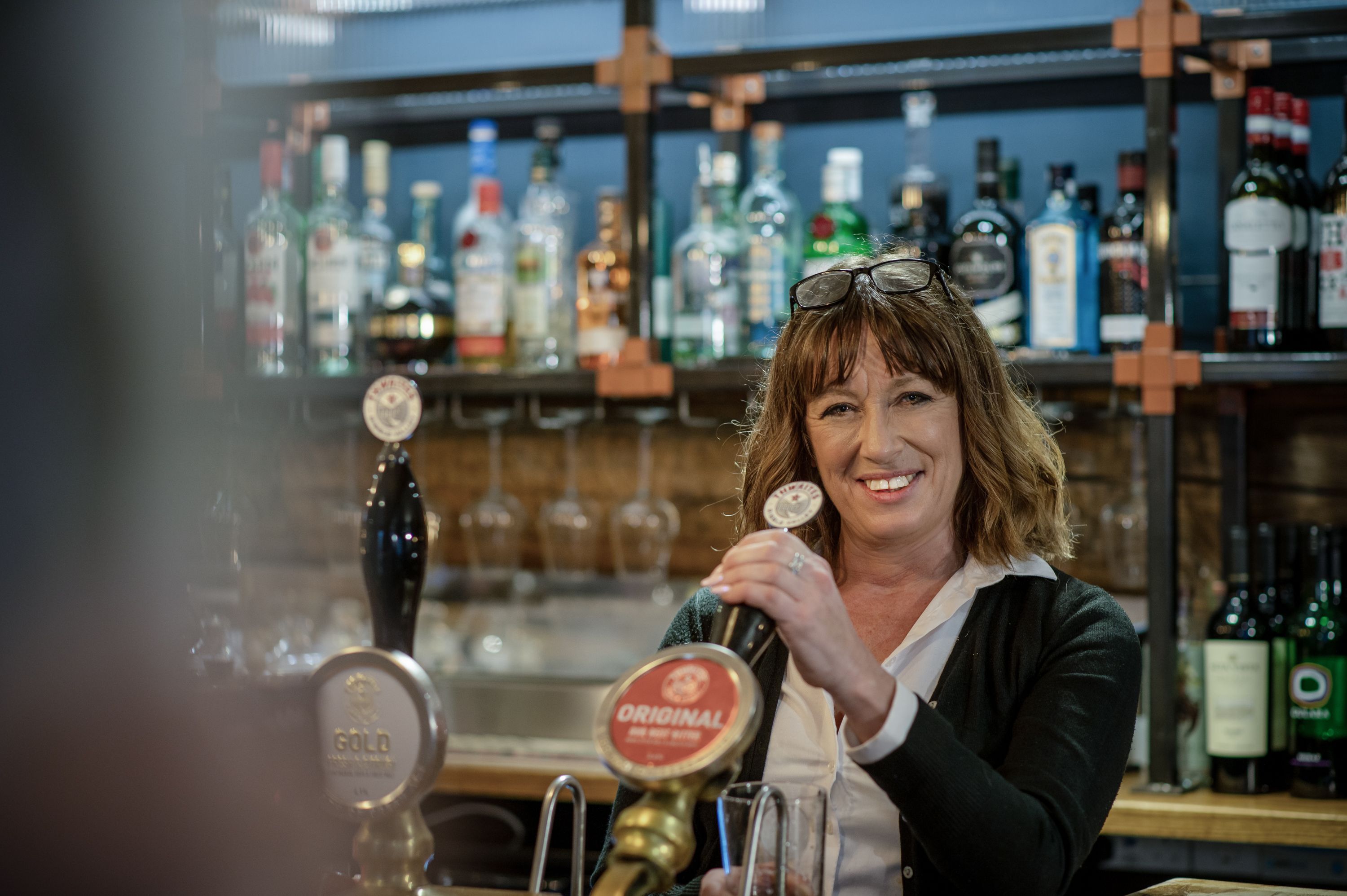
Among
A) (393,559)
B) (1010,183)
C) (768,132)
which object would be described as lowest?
(393,559)

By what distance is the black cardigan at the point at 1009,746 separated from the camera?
1065 millimetres

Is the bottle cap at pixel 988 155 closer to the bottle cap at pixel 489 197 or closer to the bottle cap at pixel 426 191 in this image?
the bottle cap at pixel 489 197

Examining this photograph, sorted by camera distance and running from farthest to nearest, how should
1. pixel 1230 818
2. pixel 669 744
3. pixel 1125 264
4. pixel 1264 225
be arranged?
pixel 1125 264, pixel 1264 225, pixel 1230 818, pixel 669 744

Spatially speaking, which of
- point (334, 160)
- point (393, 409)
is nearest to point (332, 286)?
point (334, 160)

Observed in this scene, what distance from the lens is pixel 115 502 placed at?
0.54 meters

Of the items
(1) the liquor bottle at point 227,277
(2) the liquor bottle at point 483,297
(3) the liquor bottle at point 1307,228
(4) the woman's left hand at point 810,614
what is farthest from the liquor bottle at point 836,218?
(4) the woman's left hand at point 810,614

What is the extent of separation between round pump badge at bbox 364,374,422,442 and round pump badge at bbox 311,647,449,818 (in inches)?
6.8

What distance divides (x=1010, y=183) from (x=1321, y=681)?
0.94 meters

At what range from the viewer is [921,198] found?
2.40 meters

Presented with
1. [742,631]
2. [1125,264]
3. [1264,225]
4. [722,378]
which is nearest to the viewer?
[742,631]

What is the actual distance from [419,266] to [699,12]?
2.35 ft

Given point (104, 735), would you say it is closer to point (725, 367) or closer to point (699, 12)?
point (725, 367)

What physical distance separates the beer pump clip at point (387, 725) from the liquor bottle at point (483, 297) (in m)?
1.64

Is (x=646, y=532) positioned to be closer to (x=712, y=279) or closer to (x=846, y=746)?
(x=712, y=279)
